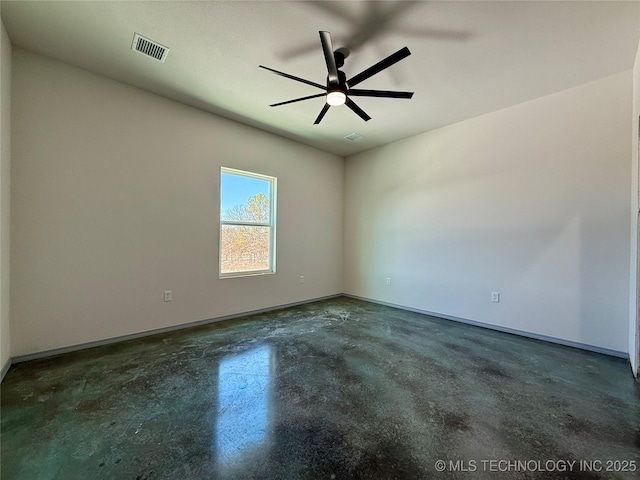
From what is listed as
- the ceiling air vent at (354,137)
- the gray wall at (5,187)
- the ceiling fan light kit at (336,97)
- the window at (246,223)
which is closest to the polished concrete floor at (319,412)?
the gray wall at (5,187)

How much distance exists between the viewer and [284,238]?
4.53 meters

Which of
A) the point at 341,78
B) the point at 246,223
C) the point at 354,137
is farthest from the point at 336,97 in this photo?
the point at 246,223

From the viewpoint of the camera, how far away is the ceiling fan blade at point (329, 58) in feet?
5.78

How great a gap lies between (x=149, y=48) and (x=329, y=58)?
1.78 meters

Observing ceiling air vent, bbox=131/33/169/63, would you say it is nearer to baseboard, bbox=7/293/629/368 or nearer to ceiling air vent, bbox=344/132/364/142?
ceiling air vent, bbox=344/132/364/142

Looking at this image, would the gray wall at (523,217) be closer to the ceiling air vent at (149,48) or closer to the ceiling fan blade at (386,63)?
the ceiling fan blade at (386,63)

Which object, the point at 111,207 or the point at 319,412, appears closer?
the point at 319,412

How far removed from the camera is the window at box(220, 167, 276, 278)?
12.8ft

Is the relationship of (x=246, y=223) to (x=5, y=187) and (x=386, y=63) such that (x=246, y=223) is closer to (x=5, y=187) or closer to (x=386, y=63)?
(x=5, y=187)

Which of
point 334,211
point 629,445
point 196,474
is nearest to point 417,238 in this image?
point 334,211

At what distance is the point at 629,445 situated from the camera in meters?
1.50

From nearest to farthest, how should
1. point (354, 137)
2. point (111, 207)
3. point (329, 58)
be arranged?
point (329, 58) → point (111, 207) → point (354, 137)

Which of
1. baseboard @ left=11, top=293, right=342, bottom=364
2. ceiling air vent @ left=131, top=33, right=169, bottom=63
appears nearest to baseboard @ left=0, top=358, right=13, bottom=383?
baseboard @ left=11, top=293, right=342, bottom=364

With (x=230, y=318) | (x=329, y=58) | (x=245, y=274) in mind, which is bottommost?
(x=230, y=318)
